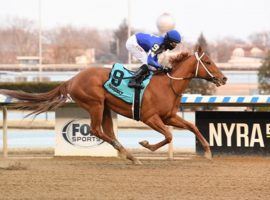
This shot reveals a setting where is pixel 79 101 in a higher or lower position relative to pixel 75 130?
higher

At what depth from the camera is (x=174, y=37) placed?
399 inches

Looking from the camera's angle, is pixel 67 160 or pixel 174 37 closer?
pixel 174 37

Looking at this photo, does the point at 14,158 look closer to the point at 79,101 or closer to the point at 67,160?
the point at 67,160

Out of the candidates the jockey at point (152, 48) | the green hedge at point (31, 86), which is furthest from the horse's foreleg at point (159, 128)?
the green hedge at point (31, 86)

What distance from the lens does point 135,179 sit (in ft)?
Result: 27.9

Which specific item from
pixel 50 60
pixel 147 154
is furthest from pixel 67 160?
pixel 50 60

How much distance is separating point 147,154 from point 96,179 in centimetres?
454

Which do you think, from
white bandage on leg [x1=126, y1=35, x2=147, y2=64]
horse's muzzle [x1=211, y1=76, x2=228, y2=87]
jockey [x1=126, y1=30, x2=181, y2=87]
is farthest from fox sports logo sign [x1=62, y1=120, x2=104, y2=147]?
horse's muzzle [x1=211, y1=76, x2=228, y2=87]

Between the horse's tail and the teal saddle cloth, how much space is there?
35.7 inches

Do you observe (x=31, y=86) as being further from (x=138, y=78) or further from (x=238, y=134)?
(x=138, y=78)

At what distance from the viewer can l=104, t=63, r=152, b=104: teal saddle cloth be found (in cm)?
1031

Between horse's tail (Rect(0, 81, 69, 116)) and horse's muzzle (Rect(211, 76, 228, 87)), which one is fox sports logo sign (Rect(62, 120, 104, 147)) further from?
horse's muzzle (Rect(211, 76, 228, 87))

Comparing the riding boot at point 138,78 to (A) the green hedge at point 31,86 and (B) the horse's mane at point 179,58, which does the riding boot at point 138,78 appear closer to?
(B) the horse's mane at point 179,58

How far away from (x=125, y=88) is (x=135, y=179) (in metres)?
2.11
